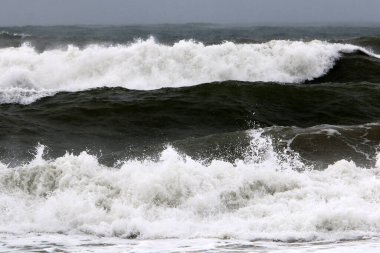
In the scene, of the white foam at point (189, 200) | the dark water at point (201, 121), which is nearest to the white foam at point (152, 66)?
the dark water at point (201, 121)

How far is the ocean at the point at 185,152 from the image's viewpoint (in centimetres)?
737

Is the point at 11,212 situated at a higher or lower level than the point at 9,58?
lower

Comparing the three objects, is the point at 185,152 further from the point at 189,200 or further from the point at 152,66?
the point at 152,66

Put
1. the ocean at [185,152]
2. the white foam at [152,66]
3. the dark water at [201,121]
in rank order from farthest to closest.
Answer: the white foam at [152,66] < the dark water at [201,121] < the ocean at [185,152]

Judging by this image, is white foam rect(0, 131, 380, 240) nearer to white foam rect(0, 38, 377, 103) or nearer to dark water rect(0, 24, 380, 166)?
dark water rect(0, 24, 380, 166)

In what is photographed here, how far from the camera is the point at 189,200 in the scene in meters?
8.37

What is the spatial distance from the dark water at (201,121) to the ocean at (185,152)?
5 centimetres

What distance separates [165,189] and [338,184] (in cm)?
271

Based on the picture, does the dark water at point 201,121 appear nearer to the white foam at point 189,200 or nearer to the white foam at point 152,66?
the white foam at point 189,200

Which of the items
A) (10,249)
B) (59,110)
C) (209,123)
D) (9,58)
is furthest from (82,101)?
(10,249)

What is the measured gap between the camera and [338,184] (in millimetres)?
8922

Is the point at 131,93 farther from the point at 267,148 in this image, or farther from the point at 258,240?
the point at 258,240

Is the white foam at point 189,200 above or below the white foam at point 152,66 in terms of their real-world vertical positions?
below

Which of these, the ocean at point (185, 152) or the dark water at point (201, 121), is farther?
the dark water at point (201, 121)
